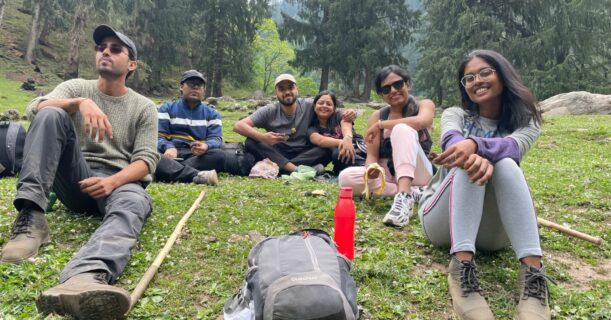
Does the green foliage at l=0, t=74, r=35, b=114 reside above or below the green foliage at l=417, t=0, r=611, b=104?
below

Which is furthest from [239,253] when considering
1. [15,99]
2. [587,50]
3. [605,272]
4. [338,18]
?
[338,18]

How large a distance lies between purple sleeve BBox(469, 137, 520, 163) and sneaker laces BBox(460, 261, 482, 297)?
791 mm

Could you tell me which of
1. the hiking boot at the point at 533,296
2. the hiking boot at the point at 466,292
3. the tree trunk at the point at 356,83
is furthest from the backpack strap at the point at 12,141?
the tree trunk at the point at 356,83

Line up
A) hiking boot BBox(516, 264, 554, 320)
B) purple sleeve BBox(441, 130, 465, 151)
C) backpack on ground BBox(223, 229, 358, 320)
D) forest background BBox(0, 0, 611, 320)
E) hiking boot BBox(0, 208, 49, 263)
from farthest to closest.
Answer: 1. purple sleeve BBox(441, 130, 465, 151)
2. hiking boot BBox(0, 208, 49, 263)
3. forest background BBox(0, 0, 611, 320)
4. hiking boot BBox(516, 264, 554, 320)
5. backpack on ground BBox(223, 229, 358, 320)

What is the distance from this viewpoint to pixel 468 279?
3295mm

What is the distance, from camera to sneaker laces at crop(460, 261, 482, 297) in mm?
3271

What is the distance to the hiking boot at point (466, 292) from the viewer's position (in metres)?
3.12

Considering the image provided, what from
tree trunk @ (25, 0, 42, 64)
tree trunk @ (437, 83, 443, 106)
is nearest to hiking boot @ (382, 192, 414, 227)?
tree trunk @ (437, 83, 443, 106)

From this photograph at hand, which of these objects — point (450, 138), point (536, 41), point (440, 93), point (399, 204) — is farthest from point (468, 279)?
point (440, 93)

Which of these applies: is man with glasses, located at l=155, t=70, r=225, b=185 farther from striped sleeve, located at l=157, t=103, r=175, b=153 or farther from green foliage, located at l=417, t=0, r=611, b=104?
green foliage, located at l=417, t=0, r=611, b=104

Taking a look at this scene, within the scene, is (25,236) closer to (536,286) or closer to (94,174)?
(94,174)

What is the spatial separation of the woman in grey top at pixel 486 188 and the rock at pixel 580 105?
2030 centimetres

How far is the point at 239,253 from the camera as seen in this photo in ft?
14.0

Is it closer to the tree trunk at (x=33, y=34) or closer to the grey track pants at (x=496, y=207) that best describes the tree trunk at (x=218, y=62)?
the tree trunk at (x=33, y=34)
